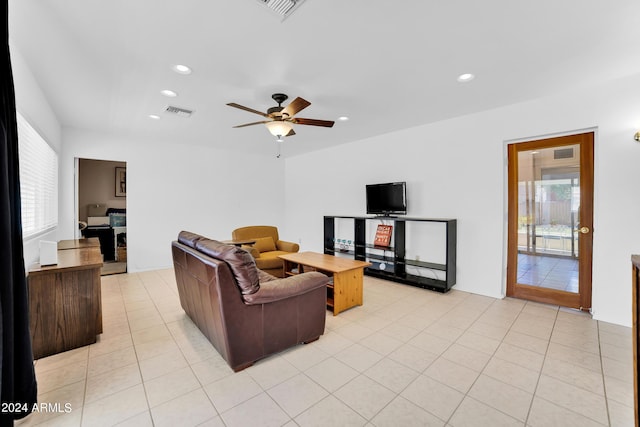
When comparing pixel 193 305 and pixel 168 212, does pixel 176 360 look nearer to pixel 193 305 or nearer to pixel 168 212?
pixel 193 305

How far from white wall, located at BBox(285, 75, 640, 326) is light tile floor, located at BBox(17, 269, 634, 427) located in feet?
2.59

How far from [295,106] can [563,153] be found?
3.40m

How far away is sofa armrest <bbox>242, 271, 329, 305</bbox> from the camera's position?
86.4 inches

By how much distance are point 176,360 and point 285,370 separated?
95 cm

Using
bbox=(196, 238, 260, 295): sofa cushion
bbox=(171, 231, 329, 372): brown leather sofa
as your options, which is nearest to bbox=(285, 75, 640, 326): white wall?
bbox=(171, 231, 329, 372): brown leather sofa

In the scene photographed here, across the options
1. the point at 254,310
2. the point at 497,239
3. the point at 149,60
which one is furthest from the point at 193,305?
the point at 497,239

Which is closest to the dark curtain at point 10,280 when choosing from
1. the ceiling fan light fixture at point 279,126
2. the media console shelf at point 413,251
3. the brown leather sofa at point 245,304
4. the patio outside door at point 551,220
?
the brown leather sofa at point 245,304

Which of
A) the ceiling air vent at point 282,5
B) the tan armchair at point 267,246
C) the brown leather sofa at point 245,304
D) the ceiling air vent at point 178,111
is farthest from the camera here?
the tan armchair at point 267,246

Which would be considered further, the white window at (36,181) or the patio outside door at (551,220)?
the patio outside door at (551,220)

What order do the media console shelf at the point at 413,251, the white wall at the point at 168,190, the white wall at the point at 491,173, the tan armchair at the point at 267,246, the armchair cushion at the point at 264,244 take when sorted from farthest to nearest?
the armchair cushion at the point at 264,244, the white wall at the point at 168,190, the tan armchair at the point at 267,246, the media console shelf at the point at 413,251, the white wall at the point at 491,173

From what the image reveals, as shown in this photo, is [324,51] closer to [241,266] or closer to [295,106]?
[295,106]

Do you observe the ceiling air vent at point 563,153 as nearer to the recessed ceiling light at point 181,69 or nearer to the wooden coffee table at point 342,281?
the wooden coffee table at point 342,281

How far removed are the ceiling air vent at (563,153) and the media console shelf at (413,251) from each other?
4.80 ft

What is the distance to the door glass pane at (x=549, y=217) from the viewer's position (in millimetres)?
3430
